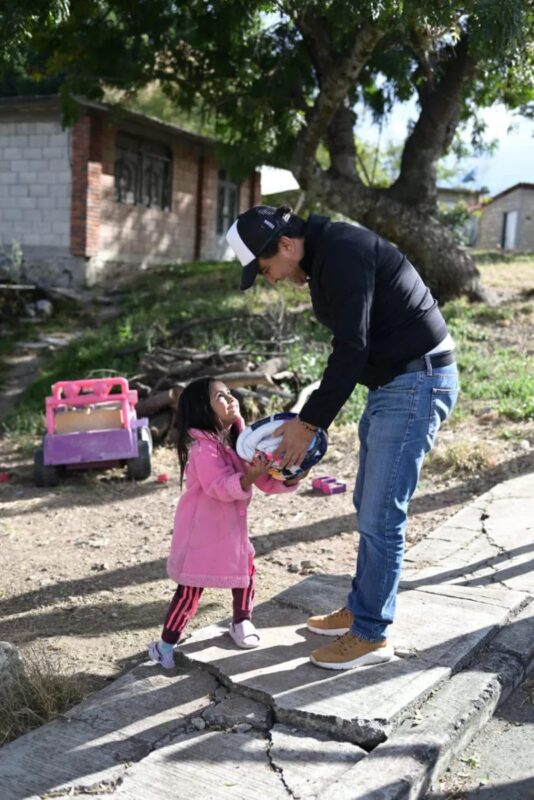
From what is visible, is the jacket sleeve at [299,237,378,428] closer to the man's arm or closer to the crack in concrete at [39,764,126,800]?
the man's arm

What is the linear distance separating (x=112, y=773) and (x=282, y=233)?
2.02m

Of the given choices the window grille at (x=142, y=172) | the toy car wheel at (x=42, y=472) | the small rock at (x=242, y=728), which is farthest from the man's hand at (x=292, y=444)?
the window grille at (x=142, y=172)

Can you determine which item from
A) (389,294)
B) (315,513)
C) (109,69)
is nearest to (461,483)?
(315,513)

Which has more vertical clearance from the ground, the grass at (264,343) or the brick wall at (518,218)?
the brick wall at (518,218)

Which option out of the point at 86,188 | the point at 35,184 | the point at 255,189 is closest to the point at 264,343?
the point at 86,188

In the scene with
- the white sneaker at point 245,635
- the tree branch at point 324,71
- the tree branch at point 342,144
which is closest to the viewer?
the white sneaker at point 245,635

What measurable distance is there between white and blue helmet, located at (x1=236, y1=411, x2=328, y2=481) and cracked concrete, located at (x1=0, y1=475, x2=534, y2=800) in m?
0.84

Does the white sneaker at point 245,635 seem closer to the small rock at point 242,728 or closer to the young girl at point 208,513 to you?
the young girl at point 208,513

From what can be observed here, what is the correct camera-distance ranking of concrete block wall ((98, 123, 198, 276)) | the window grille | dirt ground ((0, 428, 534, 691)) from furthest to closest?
the window grille → concrete block wall ((98, 123, 198, 276)) → dirt ground ((0, 428, 534, 691))

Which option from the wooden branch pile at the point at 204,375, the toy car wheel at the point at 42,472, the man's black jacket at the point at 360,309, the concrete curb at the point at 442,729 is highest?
the man's black jacket at the point at 360,309

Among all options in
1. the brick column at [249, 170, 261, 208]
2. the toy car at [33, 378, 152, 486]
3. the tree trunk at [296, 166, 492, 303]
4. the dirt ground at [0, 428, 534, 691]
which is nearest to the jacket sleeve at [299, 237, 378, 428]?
the dirt ground at [0, 428, 534, 691]

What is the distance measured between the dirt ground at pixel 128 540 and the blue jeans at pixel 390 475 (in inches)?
46.6

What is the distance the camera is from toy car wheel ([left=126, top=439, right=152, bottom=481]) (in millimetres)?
7702

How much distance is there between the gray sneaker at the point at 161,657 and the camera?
3684 mm
